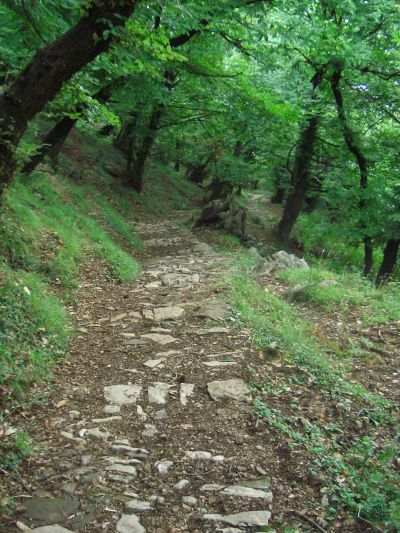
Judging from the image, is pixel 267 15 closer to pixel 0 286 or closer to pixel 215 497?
pixel 0 286

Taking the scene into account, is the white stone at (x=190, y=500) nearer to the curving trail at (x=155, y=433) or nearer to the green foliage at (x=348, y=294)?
the curving trail at (x=155, y=433)

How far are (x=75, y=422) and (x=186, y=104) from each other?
10.8m

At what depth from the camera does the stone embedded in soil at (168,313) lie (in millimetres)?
7038

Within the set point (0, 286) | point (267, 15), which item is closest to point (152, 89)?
point (267, 15)

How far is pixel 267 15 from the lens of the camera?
8461 millimetres

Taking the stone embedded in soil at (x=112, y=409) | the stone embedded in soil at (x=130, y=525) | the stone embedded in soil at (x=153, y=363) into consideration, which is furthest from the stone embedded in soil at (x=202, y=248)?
the stone embedded in soil at (x=130, y=525)

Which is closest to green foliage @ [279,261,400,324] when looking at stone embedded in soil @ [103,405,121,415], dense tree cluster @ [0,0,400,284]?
dense tree cluster @ [0,0,400,284]

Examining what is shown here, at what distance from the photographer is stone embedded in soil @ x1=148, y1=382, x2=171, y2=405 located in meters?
4.77

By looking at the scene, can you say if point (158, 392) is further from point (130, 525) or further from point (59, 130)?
point (59, 130)

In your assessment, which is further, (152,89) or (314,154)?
(314,154)

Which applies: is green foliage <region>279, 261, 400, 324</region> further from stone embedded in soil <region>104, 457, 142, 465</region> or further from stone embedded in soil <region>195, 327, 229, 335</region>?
stone embedded in soil <region>104, 457, 142, 465</region>

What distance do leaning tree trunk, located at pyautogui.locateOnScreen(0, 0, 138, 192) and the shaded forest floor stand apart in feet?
8.18

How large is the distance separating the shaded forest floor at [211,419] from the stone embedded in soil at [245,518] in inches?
0.5

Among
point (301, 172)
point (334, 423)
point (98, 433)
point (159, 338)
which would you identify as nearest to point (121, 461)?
point (98, 433)
